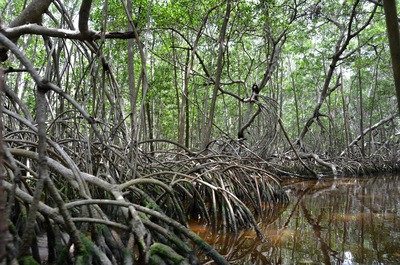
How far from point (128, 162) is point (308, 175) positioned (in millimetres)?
7787

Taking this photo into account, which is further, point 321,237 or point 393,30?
point 321,237

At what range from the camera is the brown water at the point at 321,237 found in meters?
2.59

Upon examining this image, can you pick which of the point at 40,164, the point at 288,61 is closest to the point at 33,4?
the point at 40,164

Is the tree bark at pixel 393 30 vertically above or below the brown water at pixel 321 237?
above

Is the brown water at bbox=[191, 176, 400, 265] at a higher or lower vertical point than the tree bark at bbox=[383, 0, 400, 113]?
lower

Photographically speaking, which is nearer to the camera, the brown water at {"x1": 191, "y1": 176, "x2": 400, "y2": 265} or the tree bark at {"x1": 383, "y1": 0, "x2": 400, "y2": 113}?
the tree bark at {"x1": 383, "y1": 0, "x2": 400, "y2": 113}

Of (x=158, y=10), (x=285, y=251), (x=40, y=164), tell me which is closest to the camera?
(x=40, y=164)

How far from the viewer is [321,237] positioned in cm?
318

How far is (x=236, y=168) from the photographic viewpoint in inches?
177

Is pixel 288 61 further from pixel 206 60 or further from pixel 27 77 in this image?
pixel 27 77

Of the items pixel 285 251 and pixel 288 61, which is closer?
pixel 285 251

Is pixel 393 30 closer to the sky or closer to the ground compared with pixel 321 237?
closer to the sky

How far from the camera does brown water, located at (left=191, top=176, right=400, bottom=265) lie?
259 cm

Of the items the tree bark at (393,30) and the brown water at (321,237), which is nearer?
the tree bark at (393,30)
